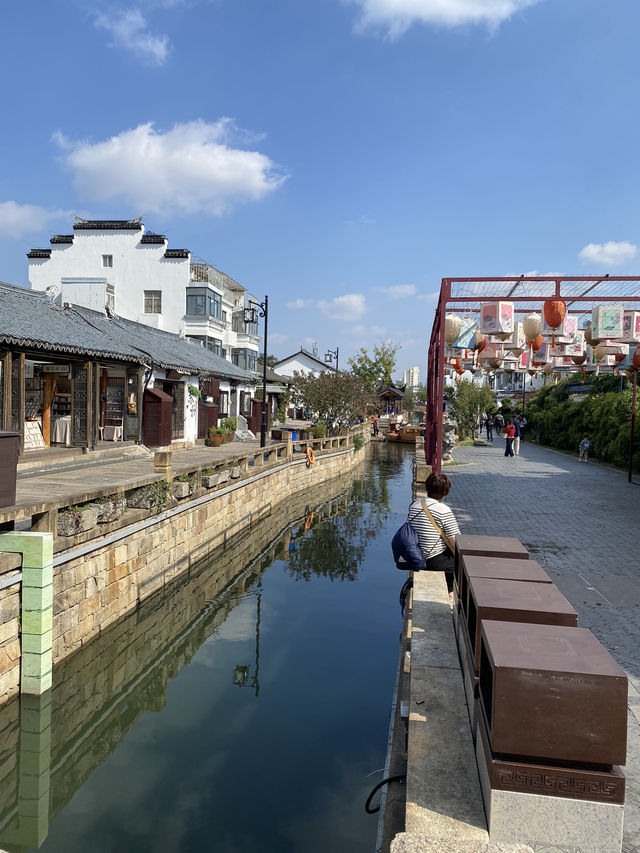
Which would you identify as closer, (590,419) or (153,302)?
(590,419)

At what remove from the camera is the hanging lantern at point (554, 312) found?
1184cm

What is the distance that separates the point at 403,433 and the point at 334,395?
16082mm

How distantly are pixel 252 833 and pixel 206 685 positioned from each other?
3.30 metres

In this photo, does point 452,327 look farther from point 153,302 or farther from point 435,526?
point 153,302

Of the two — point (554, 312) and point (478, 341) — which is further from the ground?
point (554, 312)

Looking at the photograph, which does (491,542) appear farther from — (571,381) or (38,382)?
(571,381)

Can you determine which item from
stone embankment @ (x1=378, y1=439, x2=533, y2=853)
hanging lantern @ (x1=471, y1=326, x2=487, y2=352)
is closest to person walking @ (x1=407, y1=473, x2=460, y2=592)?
stone embankment @ (x1=378, y1=439, x2=533, y2=853)

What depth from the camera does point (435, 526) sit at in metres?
6.42

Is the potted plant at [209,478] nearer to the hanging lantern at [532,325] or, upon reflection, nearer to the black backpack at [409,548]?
the hanging lantern at [532,325]

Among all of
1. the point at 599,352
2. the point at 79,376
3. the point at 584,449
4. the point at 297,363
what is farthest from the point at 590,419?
the point at 297,363

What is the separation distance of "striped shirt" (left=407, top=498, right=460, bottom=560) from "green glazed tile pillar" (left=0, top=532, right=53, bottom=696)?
4319 mm

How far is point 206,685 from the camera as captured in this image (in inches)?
351

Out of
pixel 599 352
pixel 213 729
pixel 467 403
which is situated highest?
pixel 599 352

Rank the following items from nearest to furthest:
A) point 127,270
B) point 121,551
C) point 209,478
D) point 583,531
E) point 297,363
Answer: point 121,551 → point 583,531 → point 209,478 → point 127,270 → point 297,363
